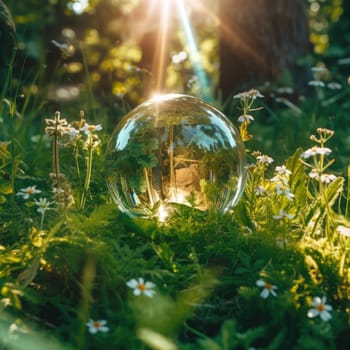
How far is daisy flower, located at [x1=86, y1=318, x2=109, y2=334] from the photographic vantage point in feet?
5.62

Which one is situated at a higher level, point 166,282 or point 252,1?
point 252,1

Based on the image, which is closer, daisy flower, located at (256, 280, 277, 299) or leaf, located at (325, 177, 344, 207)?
daisy flower, located at (256, 280, 277, 299)

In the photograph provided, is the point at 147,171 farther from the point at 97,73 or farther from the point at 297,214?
the point at 97,73

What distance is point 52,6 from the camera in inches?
293

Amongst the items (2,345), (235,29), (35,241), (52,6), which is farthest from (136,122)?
(52,6)

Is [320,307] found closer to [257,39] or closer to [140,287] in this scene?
[140,287]

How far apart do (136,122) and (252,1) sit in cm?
335

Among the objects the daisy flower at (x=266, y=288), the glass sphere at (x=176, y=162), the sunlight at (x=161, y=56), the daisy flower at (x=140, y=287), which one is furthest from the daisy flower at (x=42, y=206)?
the sunlight at (x=161, y=56)

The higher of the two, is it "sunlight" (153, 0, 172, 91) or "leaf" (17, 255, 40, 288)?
"sunlight" (153, 0, 172, 91)

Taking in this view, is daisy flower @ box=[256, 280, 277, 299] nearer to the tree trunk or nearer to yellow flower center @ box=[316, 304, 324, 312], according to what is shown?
yellow flower center @ box=[316, 304, 324, 312]

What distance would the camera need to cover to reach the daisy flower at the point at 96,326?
1713mm

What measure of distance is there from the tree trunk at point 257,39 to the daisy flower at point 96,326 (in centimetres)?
400

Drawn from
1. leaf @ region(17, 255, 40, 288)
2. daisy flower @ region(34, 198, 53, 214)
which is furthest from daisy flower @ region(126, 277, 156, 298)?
daisy flower @ region(34, 198, 53, 214)

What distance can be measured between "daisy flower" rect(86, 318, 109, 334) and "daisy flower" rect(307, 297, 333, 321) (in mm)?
627
